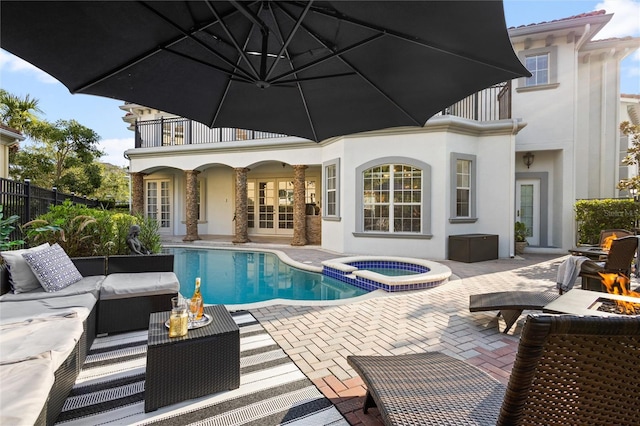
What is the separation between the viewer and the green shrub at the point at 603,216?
8.84m

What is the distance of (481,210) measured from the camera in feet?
29.7

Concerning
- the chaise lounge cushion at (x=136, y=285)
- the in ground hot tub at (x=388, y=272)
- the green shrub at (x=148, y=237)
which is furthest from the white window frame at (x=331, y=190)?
the chaise lounge cushion at (x=136, y=285)

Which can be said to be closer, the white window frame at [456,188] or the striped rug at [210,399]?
the striped rug at [210,399]

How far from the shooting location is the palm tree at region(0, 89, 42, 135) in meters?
12.7

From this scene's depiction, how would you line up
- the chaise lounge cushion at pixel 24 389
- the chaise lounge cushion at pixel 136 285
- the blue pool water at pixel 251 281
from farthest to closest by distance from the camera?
the blue pool water at pixel 251 281
the chaise lounge cushion at pixel 136 285
the chaise lounge cushion at pixel 24 389

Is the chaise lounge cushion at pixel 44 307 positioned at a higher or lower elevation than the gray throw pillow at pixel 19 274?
lower

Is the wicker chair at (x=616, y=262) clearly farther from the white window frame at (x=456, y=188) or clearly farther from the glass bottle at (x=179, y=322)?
the glass bottle at (x=179, y=322)

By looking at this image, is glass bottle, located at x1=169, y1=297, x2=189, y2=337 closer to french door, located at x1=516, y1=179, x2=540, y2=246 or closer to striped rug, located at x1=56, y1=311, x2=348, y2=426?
striped rug, located at x1=56, y1=311, x2=348, y2=426

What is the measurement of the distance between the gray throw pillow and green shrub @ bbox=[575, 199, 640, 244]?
1205cm

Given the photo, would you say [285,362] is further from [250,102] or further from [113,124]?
[113,124]

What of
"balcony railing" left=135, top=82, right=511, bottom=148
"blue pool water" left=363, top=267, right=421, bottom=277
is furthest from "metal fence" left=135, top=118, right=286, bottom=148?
"blue pool water" left=363, top=267, right=421, bottom=277

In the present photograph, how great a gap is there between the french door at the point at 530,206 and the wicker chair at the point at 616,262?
661cm

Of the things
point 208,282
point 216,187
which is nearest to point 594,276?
point 208,282

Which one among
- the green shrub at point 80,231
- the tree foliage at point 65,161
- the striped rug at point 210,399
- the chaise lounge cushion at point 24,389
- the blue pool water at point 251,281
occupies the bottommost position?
the blue pool water at point 251,281
